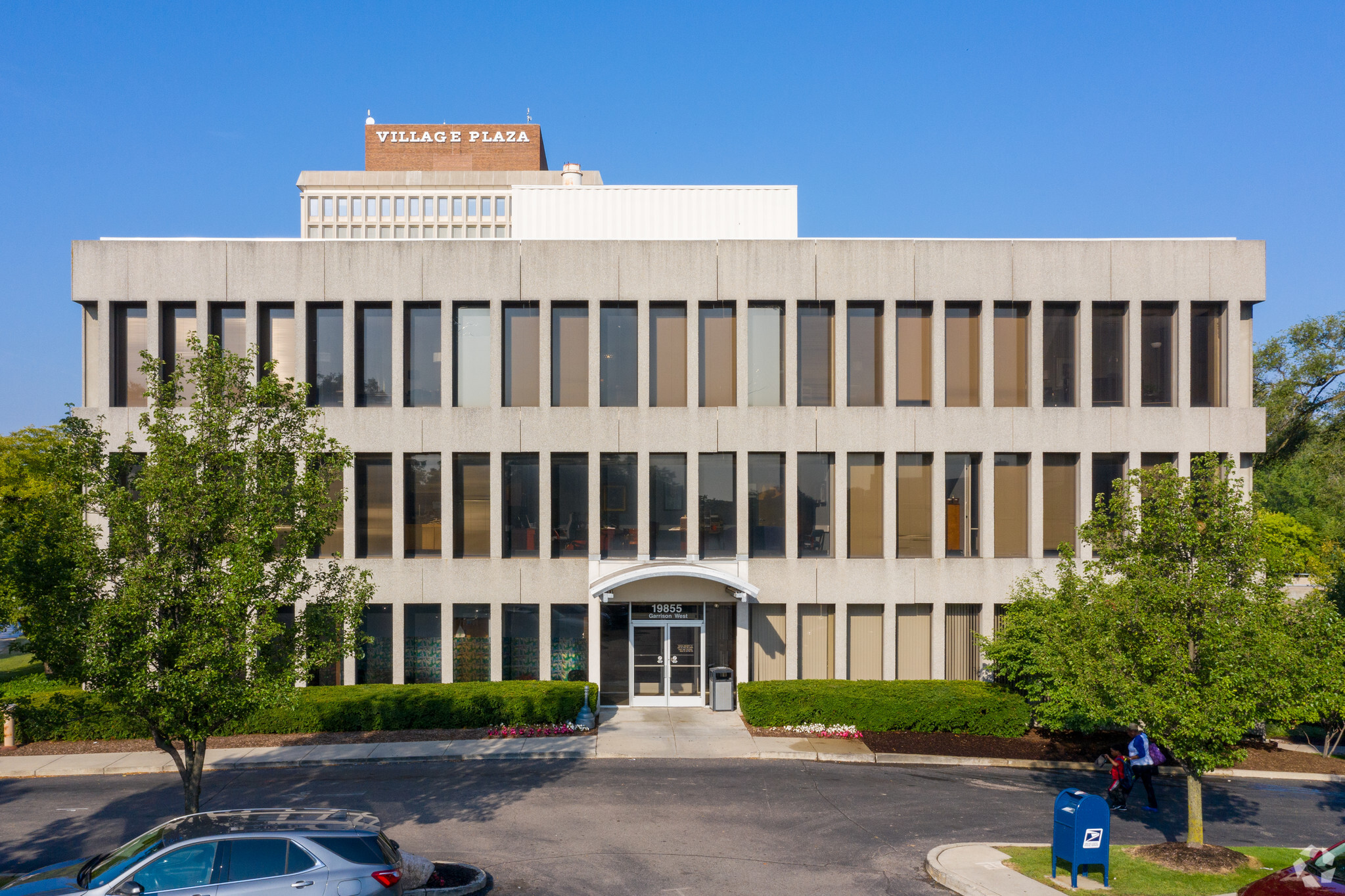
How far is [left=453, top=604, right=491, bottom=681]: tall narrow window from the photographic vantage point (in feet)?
75.1

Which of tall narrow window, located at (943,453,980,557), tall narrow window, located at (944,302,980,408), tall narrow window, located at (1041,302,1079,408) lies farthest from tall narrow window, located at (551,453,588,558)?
tall narrow window, located at (1041,302,1079,408)

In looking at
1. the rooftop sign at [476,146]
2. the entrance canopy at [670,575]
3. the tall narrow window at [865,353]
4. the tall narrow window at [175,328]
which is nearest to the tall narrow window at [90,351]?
the tall narrow window at [175,328]

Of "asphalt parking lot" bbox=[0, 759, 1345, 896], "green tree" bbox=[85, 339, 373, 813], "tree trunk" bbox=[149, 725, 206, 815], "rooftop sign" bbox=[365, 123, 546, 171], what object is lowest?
"asphalt parking lot" bbox=[0, 759, 1345, 896]

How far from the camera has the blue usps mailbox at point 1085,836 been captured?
38.4 ft

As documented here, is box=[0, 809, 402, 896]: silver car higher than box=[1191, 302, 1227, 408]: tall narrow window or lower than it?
lower

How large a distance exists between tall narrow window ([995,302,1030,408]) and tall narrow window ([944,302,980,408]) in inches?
24.0

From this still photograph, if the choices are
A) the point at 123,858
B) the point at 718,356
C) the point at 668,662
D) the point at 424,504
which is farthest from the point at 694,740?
the point at 123,858

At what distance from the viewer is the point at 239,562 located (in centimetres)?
1108

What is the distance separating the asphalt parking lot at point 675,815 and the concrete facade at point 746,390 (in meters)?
5.55

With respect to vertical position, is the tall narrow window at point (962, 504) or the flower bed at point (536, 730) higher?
the tall narrow window at point (962, 504)

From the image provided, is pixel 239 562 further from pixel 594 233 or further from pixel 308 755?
pixel 594 233

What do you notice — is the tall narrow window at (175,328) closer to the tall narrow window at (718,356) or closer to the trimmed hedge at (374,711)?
the trimmed hedge at (374,711)

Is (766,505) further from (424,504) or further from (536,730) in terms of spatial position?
(424,504)

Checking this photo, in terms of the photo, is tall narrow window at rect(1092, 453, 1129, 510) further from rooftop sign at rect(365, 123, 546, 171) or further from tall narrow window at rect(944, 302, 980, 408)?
rooftop sign at rect(365, 123, 546, 171)
